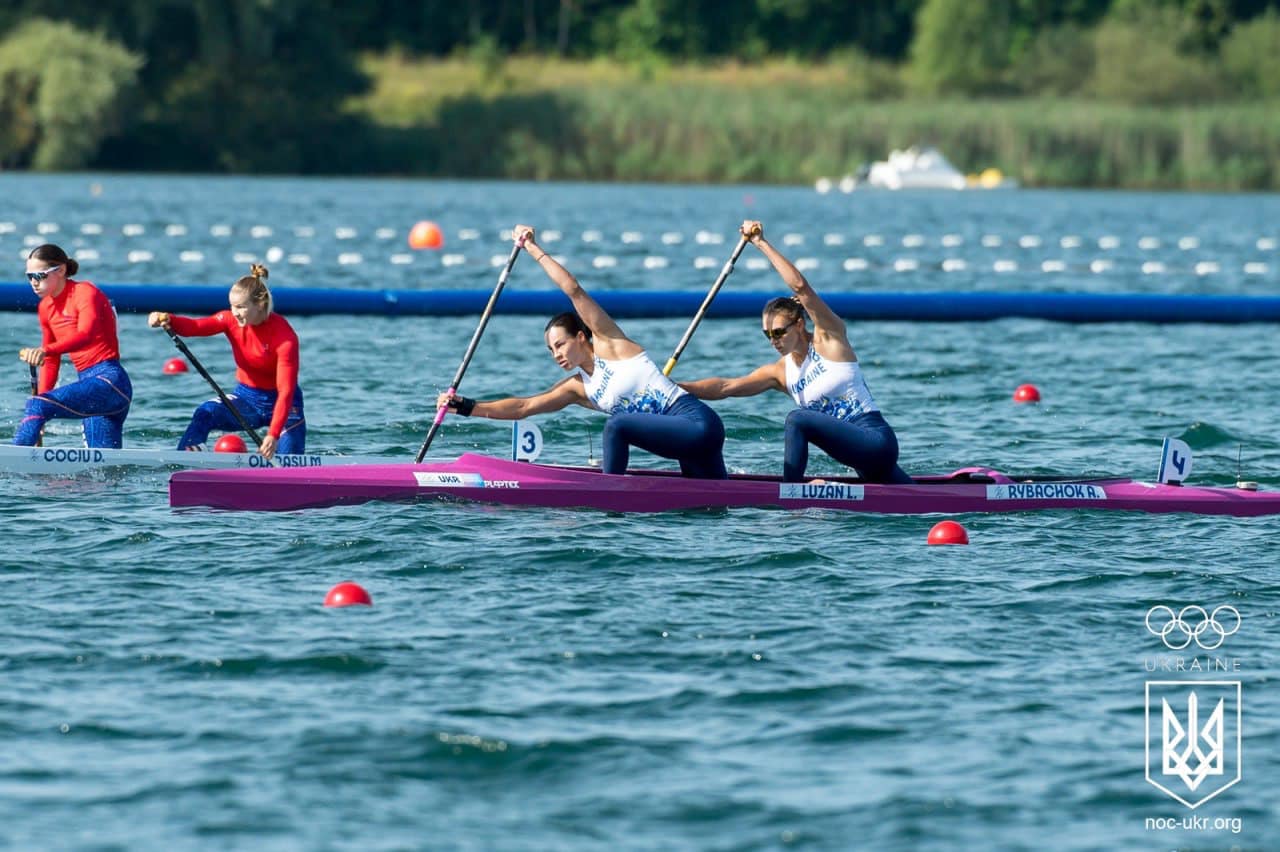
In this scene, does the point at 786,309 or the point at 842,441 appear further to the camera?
the point at 842,441

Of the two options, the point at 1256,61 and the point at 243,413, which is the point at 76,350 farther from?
the point at 1256,61

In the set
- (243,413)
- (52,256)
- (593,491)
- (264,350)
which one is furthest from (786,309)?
(52,256)

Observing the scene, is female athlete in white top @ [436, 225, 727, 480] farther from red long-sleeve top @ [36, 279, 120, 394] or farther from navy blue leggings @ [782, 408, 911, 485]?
red long-sleeve top @ [36, 279, 120, 394]

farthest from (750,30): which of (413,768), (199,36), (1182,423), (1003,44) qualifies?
(413,768)

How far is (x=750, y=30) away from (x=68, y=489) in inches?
2701

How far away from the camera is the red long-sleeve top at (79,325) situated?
13.4m

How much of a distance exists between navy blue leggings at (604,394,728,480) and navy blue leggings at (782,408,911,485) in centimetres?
43

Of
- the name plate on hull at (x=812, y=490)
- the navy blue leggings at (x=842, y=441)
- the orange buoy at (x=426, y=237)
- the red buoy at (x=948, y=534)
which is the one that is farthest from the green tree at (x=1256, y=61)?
the red buoy at (x=948, y=534)

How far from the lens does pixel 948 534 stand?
11844 millimetres

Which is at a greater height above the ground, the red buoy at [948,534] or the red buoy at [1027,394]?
the red buoy at [1027,394]

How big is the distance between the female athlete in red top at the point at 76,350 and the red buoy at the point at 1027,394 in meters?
8.22

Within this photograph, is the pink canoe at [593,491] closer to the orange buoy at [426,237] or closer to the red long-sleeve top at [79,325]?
the red long-sleeve top at [79,325]

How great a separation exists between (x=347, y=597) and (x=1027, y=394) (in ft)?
32.4

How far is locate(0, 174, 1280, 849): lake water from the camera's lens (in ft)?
24.5
